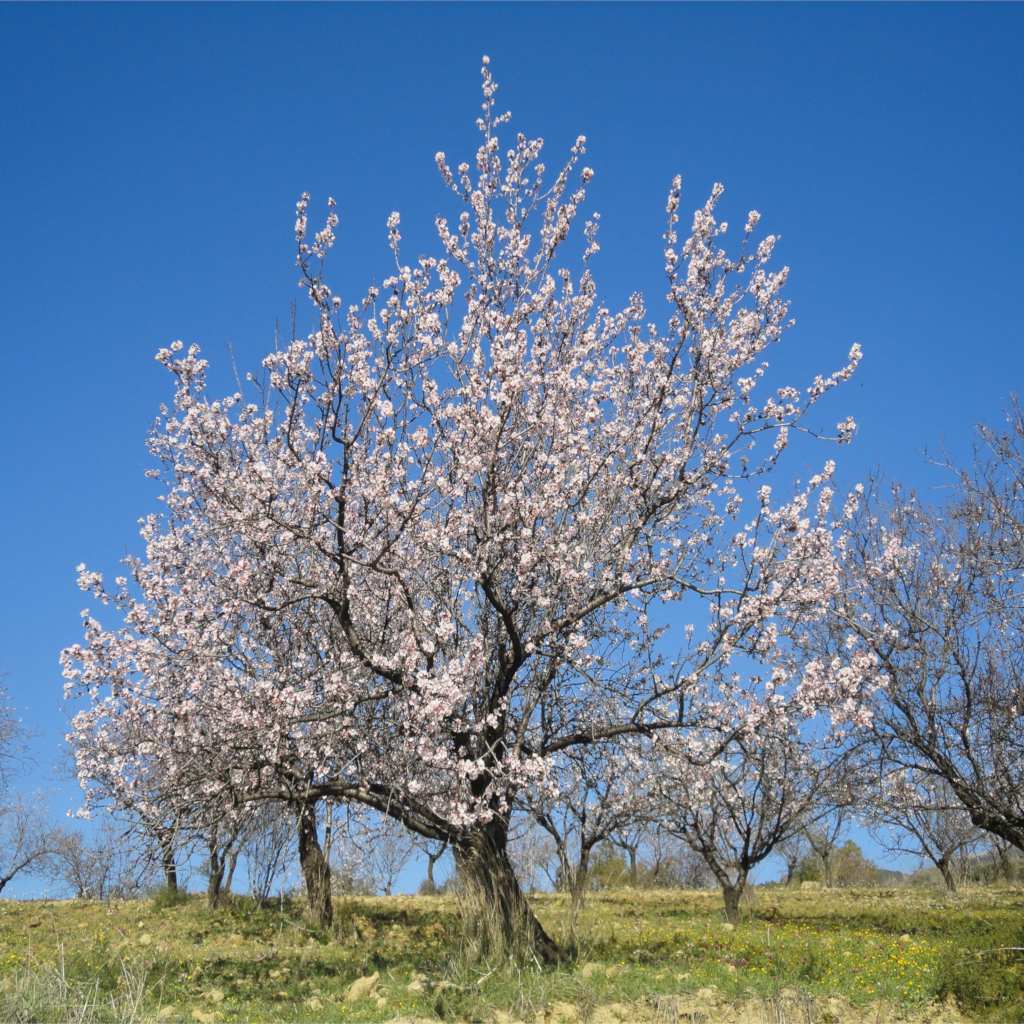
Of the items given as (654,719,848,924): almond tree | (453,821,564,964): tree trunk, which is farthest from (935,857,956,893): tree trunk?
(453,821,564,964): tree trunk

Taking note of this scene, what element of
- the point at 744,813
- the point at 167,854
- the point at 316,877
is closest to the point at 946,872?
the point at 744,813

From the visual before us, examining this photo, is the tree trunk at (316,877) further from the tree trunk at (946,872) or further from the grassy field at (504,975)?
the tree trunk at (946,872)

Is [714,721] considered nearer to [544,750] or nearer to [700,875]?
[544,750]

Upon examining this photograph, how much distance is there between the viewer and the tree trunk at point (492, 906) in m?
11.7

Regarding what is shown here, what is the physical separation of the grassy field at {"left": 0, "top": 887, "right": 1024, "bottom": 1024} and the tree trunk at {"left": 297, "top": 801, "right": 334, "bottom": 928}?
1.54ft

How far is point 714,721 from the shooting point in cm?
1180

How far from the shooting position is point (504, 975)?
10.8m

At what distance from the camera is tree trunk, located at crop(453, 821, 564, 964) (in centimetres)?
1166

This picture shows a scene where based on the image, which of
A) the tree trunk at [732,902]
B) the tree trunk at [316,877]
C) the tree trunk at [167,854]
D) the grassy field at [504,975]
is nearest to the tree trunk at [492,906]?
the grassy field at [504,975]

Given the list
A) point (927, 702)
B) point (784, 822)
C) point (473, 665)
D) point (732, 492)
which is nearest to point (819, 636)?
point (927, 702)

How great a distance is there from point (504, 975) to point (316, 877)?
29.6 feet

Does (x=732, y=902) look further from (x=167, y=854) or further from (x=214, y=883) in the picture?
(x=167, y=854)

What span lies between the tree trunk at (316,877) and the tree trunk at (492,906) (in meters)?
6.93

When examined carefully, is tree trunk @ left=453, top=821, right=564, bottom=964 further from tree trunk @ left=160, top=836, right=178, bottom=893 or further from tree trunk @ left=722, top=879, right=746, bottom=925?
tree trunk @ left=722, top=879, right=746, bottom=925
